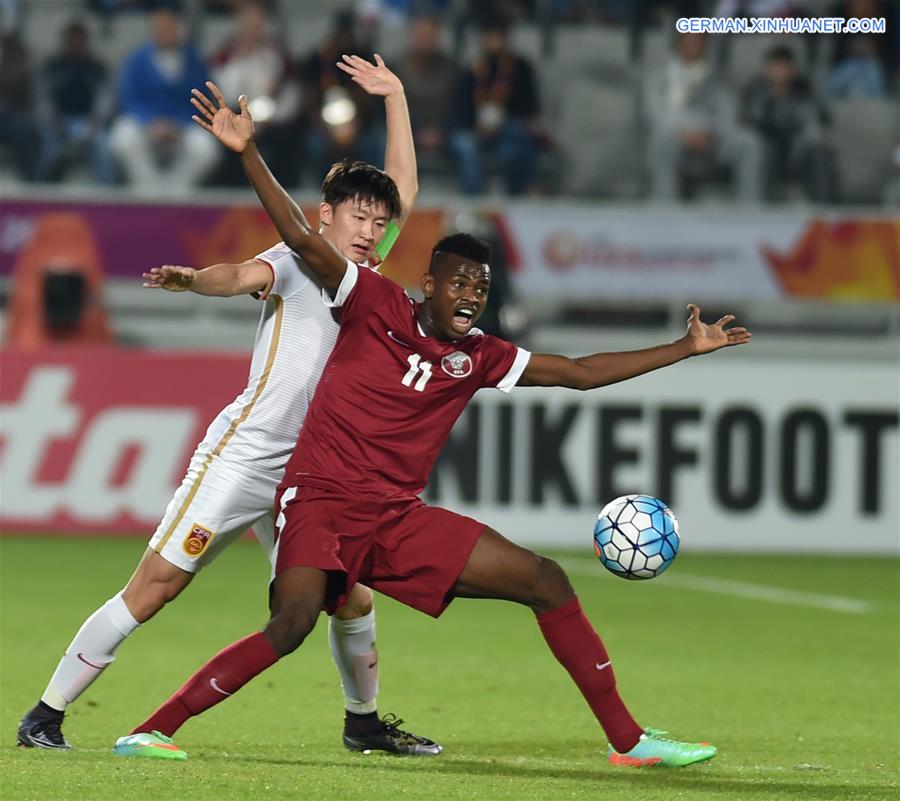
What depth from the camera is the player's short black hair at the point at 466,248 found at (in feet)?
19.8

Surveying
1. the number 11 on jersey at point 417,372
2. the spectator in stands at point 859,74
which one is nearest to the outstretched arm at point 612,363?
the number 11 on jersey at point 417,372

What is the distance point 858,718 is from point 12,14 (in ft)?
41.4

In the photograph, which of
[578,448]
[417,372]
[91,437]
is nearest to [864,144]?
[578,448]

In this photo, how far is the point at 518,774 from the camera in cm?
594

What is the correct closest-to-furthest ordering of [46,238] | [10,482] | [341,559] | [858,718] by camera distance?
[341,559] < [858,718] < [10,482] < [46,238]

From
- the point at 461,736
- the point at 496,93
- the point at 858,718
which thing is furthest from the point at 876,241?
the point at 461,736

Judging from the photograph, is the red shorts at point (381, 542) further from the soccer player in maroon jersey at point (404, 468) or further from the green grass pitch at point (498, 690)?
the green grass pitch at point (498, 690)

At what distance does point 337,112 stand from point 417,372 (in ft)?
33.6

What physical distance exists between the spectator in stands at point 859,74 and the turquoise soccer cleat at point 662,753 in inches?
485

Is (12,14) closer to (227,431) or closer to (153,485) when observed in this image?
(153,485)

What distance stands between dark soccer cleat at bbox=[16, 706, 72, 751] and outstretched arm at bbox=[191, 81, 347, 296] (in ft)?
5.85

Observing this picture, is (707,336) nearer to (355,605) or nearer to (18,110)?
(355,605)

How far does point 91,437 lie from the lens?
44.9ft

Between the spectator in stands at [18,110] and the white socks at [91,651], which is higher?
the spectator in stands at [18,110]
